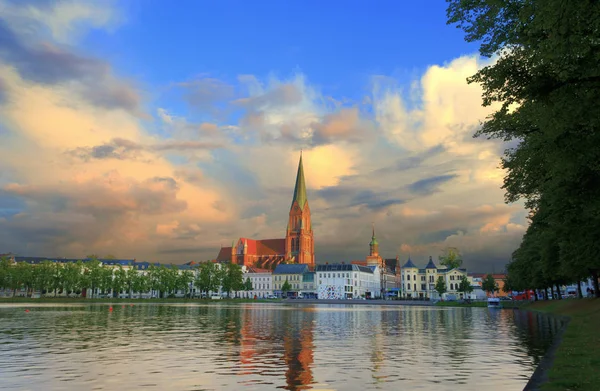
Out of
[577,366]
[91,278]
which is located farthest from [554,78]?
[91,278]

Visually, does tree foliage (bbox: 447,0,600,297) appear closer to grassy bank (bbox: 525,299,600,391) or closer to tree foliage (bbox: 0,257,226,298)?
grassy bank (bbox: 525,299,600,391)

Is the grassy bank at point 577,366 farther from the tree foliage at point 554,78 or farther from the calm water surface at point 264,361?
the tree foliage at point 554,78

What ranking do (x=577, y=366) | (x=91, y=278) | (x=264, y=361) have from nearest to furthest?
(x=577, y=366), (x=264, y=361), (x=91, y=278)

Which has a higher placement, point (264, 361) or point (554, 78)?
point (554, 78)

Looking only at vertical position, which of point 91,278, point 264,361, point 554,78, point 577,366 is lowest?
point 264,361

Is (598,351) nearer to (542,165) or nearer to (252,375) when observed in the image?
(542,165)

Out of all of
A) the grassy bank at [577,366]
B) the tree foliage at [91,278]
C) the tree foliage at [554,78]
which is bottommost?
the grassy bank at [577,366]

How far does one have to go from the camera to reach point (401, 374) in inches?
759

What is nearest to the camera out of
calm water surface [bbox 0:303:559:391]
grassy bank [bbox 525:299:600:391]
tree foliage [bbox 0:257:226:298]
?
grassy bank [bbox 525:299:600:391]

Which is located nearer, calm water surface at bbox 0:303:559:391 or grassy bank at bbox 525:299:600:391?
grassy bank at bbox 525:299:600:391

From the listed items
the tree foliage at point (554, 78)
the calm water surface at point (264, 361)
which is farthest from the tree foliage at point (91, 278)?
the tree foliage at point (554, 78)

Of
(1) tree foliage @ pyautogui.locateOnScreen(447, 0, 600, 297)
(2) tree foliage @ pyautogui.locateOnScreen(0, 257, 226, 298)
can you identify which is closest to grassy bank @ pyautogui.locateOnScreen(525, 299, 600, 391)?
(1) tree foliage @ pyautogui.locateOnScreen(447, 0, 600, 297)

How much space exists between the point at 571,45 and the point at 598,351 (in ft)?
44.5

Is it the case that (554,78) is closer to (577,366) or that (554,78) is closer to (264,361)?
(577,366)
